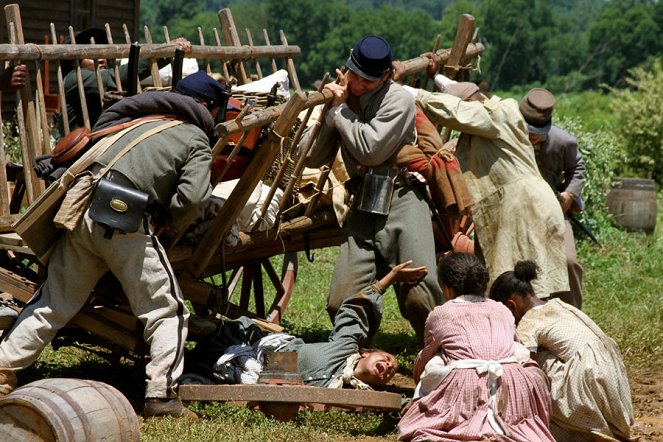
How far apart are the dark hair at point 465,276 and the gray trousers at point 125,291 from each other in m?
1.44

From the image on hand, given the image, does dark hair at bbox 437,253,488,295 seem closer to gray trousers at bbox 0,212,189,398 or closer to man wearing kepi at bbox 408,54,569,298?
gray trousers at bbox 0,212,189,398

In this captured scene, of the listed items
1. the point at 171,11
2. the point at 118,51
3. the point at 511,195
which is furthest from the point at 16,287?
the point at 171,11

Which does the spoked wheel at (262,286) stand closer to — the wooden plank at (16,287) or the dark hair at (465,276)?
the wooden plank at (16,287)

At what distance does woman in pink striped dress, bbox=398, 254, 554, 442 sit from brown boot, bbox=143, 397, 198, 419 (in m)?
1.19

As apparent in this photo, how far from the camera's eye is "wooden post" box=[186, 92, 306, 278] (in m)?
6.40

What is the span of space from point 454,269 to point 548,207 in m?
2.04

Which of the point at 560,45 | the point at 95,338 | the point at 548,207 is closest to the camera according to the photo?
the point at 95,338

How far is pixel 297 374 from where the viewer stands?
622 centimetres

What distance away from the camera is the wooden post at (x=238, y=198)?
640 centimetres

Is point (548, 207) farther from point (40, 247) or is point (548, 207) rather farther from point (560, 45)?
point (560, 45)

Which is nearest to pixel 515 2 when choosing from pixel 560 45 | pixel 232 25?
pixel 560 45

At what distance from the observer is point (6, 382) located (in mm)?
5926

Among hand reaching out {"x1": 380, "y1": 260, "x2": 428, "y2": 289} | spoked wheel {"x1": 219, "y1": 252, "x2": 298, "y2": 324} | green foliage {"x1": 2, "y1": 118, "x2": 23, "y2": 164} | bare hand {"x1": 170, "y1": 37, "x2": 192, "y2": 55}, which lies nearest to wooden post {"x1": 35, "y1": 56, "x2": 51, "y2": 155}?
bare hand {"x1": 170, "y1": 37, "x2": 192, "y2": 55}

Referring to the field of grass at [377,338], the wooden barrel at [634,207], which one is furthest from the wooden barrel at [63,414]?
the wooden barrel at [634,207]
